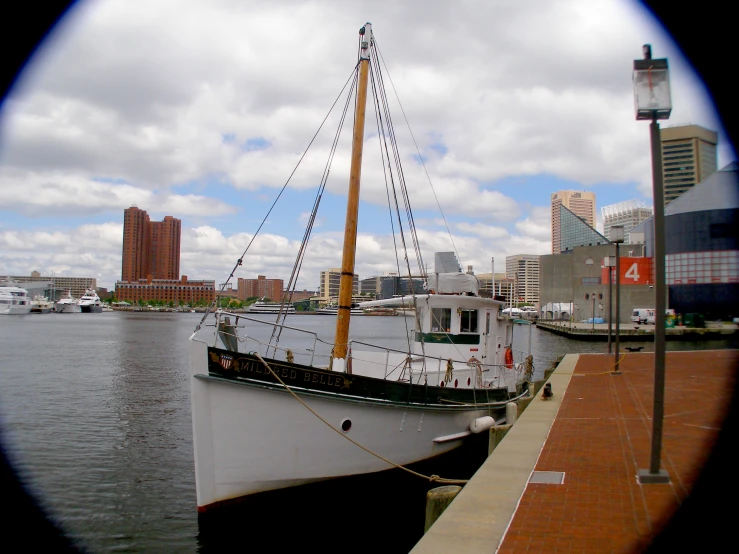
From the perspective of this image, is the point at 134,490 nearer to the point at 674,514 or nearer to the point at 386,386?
the point at 386,386

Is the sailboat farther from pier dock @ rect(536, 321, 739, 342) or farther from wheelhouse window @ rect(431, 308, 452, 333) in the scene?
pier dock @ rect(536, 321, 739, 342)

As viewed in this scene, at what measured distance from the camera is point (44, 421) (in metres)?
17.3

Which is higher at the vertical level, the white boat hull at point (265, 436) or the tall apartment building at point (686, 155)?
the tall apartment building at point (686, 155)

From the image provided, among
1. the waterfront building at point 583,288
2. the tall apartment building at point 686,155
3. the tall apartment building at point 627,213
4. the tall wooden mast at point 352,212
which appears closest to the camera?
the tall wooden mast at point 352,212

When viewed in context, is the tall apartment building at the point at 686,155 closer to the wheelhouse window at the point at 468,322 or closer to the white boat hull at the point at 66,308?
the wheelhouse window at the point at 468,322

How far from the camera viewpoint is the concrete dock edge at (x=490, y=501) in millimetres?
5484

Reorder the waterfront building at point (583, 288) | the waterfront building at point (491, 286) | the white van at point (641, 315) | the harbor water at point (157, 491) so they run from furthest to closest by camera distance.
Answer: the waterfront building at point (583, 288), the white van at point (641, 315), the waterfront building at point (491, 286), the harbor water at point (157, 491)

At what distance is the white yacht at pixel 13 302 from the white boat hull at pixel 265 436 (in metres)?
136

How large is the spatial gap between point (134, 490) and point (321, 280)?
143m

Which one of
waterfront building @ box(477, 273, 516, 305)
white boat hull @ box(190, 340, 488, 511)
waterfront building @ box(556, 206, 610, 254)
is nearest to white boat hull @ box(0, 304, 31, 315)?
waterfront building @ box(477, 273, 516, 305)

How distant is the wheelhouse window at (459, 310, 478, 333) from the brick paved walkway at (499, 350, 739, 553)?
124 inches

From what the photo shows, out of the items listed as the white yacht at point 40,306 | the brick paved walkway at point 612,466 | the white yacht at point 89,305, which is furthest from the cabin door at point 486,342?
the white yacht at point 89,305

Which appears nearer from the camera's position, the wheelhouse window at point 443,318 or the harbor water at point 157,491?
the harbor water at point 157,491

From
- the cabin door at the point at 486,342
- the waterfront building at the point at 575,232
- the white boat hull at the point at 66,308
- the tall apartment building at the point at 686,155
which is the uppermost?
the waterfront building at the point at 575,232
